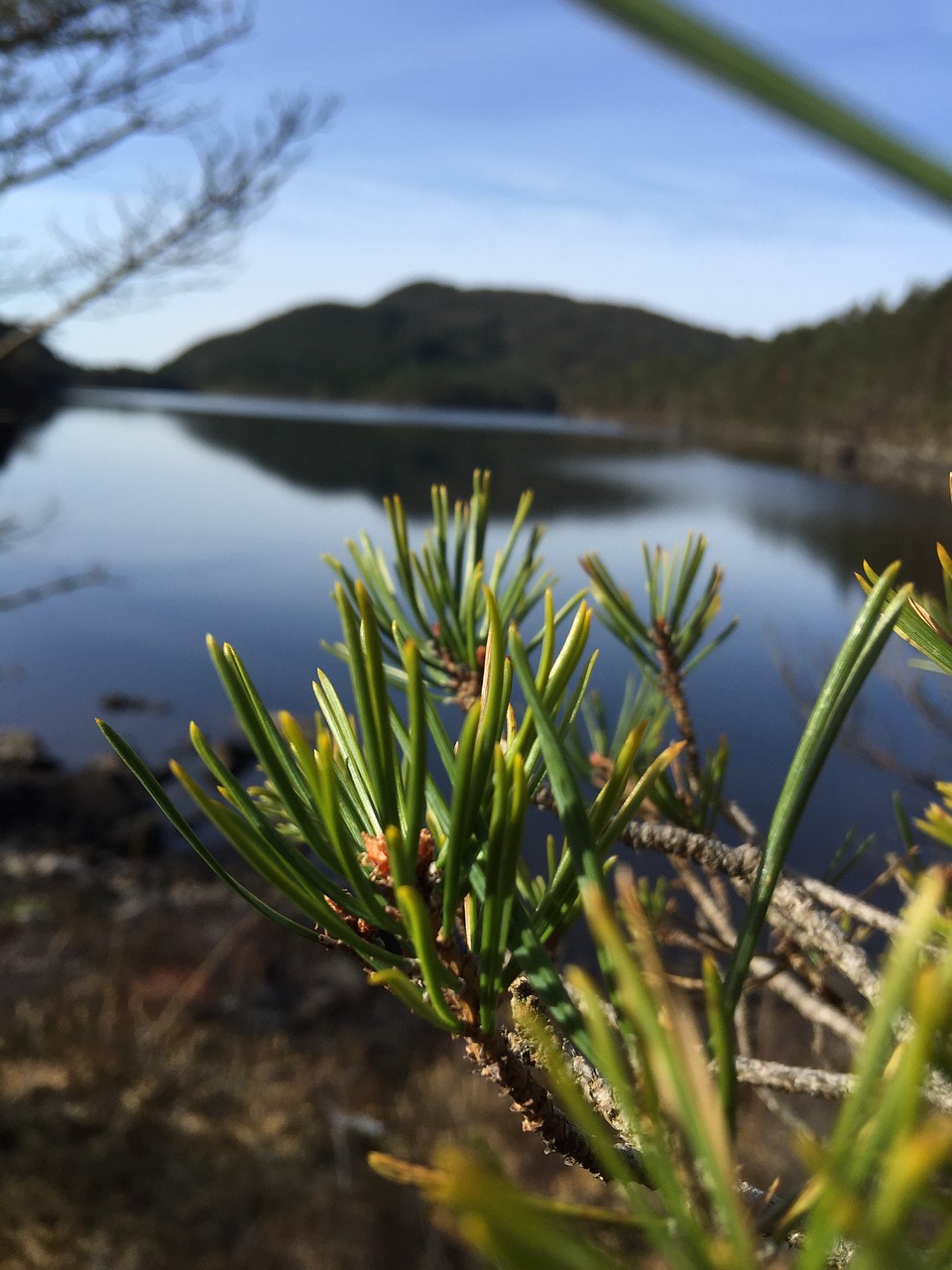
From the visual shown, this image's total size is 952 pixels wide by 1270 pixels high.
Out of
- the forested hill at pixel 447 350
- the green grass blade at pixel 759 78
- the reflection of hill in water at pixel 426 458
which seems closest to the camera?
the green grass blade at pixel 759 78

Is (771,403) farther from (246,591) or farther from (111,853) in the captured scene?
(111,853)

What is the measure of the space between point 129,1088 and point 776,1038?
2.09 meters

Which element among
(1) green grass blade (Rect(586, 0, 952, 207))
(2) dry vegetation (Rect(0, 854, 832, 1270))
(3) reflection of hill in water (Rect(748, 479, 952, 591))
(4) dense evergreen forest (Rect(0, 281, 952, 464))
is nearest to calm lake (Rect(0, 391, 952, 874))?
(3) reflection of hill in water (Rect(748, 479, 952, 591))

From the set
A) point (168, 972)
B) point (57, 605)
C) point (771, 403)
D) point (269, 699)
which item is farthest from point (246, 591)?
point (771, 403)

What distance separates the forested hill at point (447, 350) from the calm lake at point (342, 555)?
1906 centimetres

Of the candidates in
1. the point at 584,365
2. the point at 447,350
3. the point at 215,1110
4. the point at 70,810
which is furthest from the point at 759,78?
the point at 447,350

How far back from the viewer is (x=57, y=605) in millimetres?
8633

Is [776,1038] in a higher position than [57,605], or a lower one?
lower

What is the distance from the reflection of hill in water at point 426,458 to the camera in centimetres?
1508

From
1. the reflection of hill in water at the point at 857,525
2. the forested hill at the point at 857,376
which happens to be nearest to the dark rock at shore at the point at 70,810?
the reflection of hill in water at the point at 857,525

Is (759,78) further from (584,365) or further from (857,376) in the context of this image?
(584,365)

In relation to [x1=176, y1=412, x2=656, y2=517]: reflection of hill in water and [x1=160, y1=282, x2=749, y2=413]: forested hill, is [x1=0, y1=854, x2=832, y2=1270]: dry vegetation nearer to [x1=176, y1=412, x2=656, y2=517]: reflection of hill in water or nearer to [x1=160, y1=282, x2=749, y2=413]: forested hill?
[x1=176, y1=412, x2=656, y2=517]: reflection of hill in water

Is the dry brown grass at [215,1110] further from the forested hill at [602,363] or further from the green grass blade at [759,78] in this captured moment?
the forested hill at [602,363]

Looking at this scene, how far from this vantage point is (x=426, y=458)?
20.7m
